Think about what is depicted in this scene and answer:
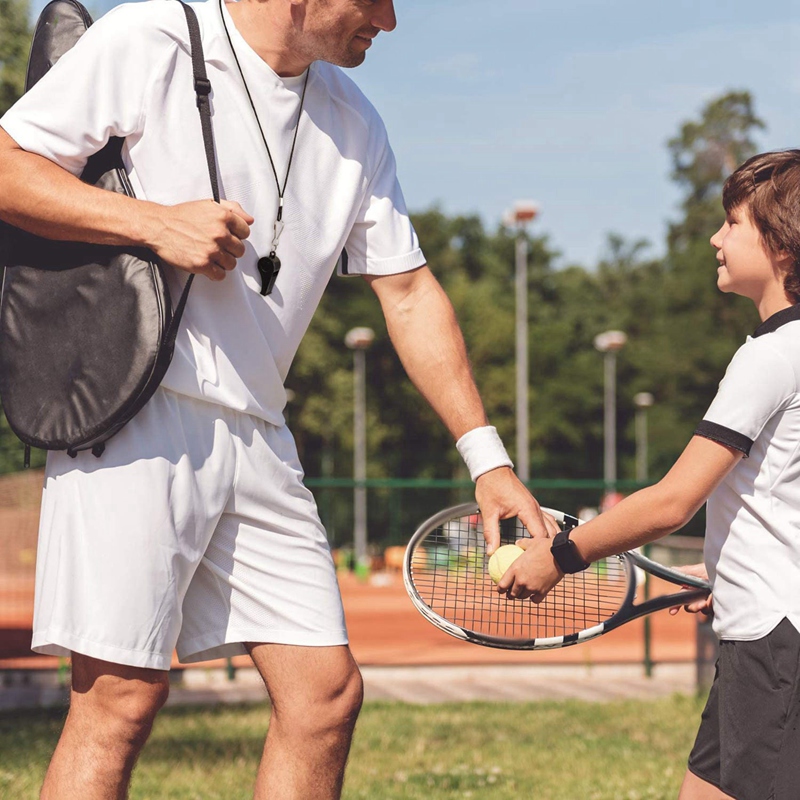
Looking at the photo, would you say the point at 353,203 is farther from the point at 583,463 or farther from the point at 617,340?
the point at 583,463

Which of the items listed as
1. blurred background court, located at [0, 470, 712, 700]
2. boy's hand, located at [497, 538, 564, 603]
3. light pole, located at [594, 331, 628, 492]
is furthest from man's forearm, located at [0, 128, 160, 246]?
light pole, located at [594, 331, 628, 492]

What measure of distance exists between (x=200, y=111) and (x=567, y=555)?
3.88 ft

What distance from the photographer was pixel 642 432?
50.2 meters

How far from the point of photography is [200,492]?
7.95 ft

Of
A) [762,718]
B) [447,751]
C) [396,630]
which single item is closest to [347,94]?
[762,718]

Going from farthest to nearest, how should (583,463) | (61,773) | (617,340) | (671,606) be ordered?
1. (583,463)
2. (617,340)
3. (671,606)
4. (61,773)

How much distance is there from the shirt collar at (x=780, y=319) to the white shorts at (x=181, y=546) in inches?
39.9

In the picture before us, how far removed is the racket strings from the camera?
3.27m

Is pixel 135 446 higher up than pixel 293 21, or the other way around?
pixel 293 21

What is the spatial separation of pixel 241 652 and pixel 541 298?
58022 mm

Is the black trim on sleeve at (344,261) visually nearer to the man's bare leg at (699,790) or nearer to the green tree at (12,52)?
the man's bare leg at (699,790)

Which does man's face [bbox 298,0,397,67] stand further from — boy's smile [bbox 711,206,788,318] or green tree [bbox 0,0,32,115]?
green tree [bbox 0,0,32,115]

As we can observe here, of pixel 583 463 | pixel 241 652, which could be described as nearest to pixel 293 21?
pixel 241 652

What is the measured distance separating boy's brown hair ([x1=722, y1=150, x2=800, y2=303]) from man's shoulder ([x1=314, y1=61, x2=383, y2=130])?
2.65 feet
